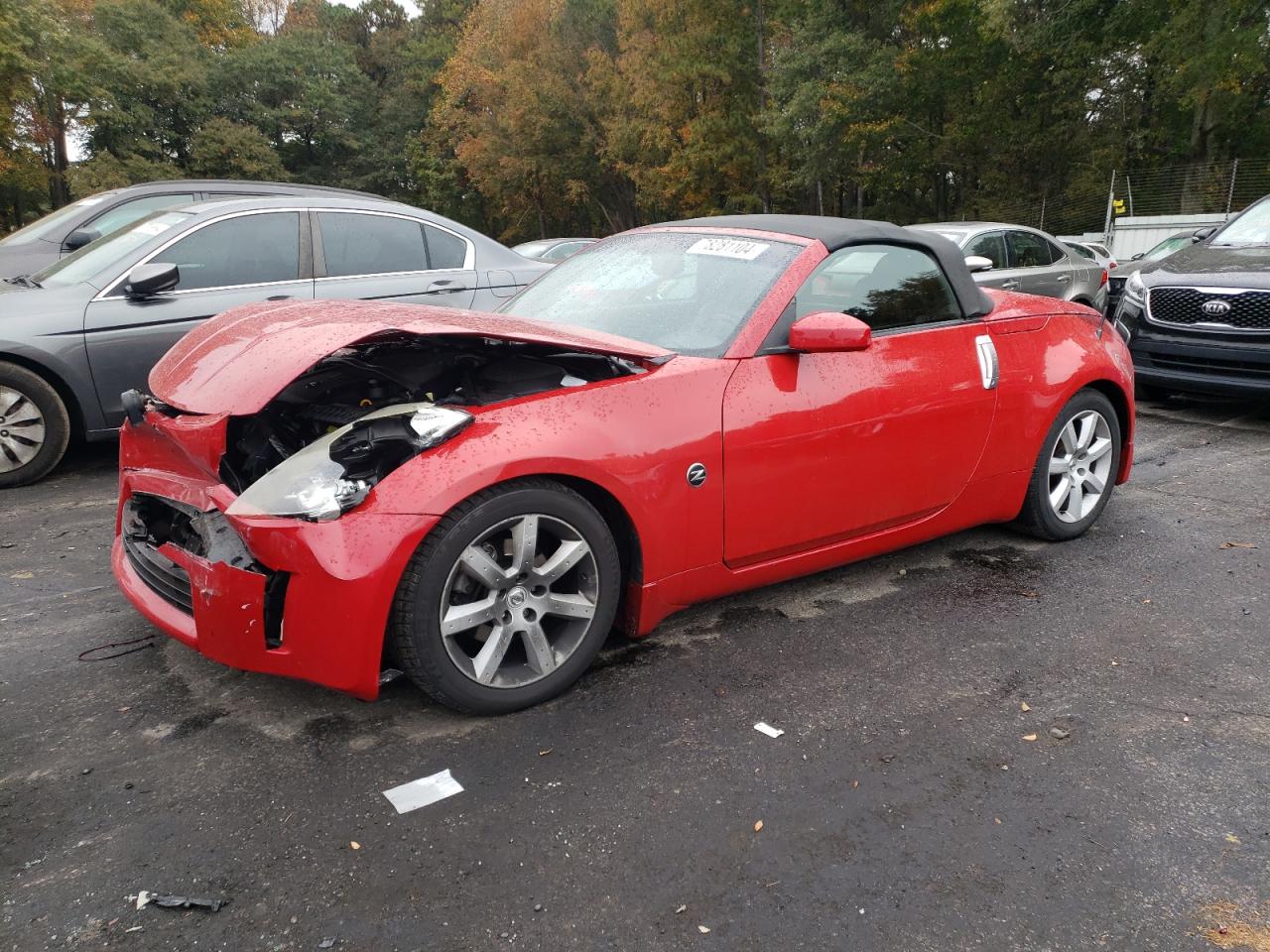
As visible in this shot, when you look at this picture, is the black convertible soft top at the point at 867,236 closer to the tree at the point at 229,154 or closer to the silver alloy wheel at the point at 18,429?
the silver alloy wheel at the point at 18,429

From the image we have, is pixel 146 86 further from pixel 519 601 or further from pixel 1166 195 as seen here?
pixel 519 601

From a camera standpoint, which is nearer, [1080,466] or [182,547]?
[182,547]

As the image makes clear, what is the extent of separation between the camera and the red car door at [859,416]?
321cm

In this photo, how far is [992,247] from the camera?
9070mm

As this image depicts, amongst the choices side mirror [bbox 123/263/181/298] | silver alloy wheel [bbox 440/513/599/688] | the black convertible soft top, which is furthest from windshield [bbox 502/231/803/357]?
side mirror [bbox 123/263/181/298]

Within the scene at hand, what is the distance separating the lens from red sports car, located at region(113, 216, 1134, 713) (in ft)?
8.43

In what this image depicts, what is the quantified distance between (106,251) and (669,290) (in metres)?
4.12

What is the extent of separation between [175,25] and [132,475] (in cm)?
4988

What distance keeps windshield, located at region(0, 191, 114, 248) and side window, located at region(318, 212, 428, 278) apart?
3166mm

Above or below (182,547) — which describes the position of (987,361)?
above

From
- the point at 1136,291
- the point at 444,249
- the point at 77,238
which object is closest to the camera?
the point at 444,249

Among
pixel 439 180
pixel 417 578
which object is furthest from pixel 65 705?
pixel 439 180

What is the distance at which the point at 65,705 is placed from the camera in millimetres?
2898

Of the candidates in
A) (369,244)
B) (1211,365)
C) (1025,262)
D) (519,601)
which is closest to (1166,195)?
(1025,262)
